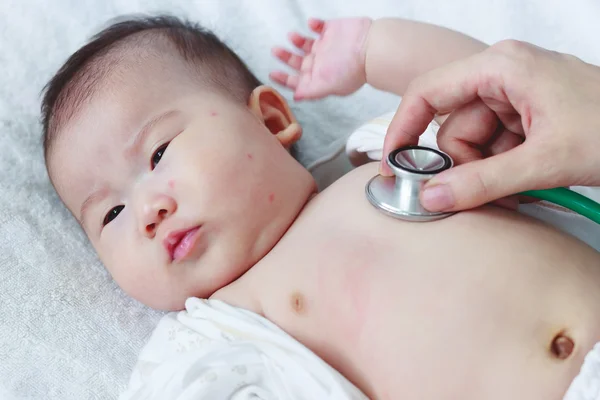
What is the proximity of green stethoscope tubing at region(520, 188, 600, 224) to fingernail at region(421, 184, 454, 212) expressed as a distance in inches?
5.3

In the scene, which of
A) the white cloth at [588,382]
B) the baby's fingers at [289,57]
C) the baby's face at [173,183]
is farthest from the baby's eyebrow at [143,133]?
the white cloth at [588,382]

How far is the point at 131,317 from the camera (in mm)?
1093

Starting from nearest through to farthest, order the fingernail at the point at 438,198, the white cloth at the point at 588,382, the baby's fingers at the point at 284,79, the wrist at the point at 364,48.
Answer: the white cloth at the point at 588,382, the fingernail at the point at 438,198, the wrist at the point at 364,48, the baby's fingers at the point at 284,79

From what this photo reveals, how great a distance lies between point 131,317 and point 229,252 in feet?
0.72

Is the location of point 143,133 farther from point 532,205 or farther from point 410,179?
point 532,205

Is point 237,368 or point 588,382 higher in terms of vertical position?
point 588,382

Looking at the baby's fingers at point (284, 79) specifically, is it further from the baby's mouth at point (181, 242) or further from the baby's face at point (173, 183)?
the baby's mouth at point (181, 242)

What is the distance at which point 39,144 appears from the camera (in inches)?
51.5

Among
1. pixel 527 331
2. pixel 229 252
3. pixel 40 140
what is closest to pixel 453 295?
pixel 527 331

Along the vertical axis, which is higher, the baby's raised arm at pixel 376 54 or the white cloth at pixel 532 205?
the baby's raised arm at pixel 376 54

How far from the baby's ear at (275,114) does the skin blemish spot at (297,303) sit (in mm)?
332

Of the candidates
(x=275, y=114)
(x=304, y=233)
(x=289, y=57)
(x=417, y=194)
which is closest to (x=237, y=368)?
(x=304, y=233)

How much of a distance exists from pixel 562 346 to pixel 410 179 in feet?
0.91

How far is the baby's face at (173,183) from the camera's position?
997 mm
